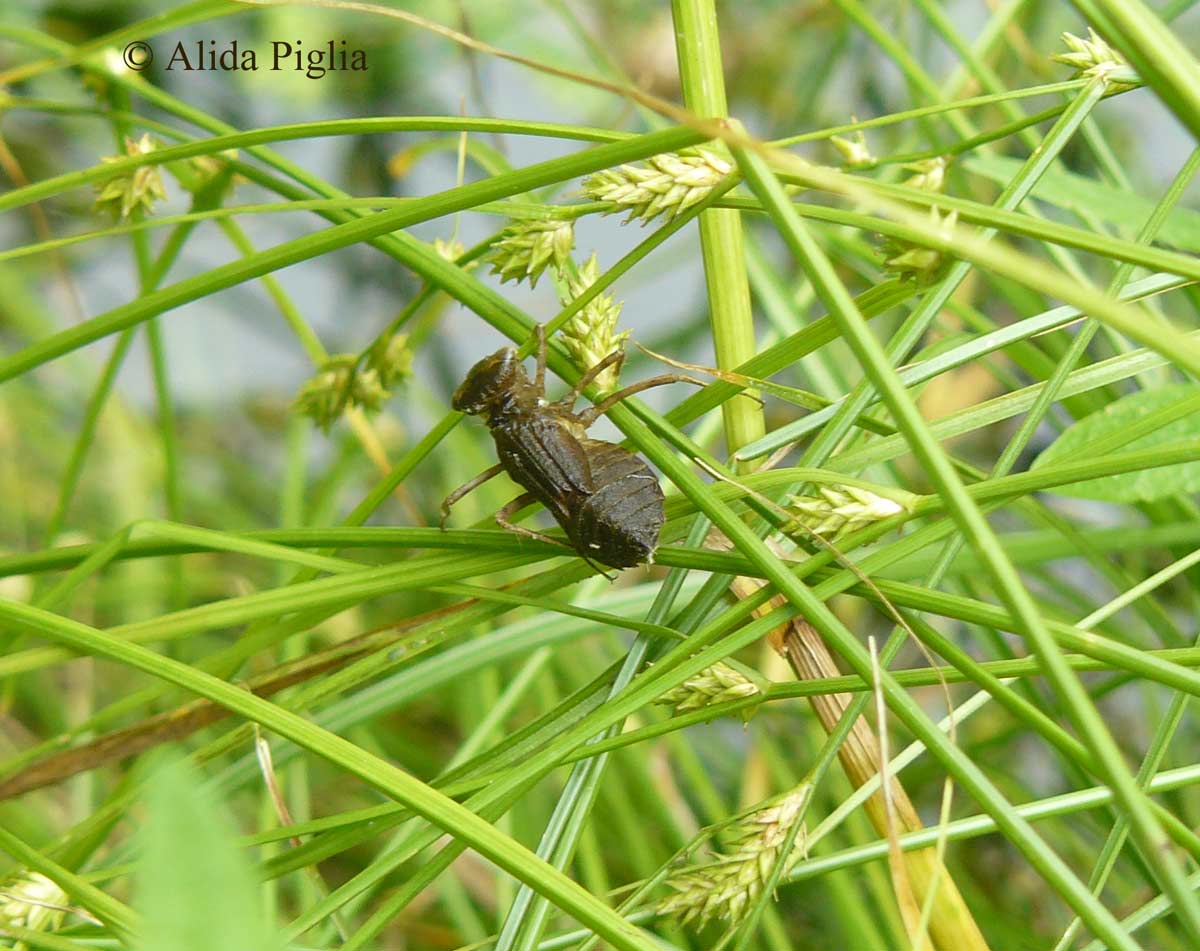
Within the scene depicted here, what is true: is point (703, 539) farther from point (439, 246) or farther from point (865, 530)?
point (439, 246)

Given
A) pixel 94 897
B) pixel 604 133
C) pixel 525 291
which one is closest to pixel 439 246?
pixel 604 133

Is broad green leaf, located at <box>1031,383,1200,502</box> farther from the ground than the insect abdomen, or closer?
closer

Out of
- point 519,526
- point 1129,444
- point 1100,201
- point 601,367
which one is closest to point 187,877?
point 601,367

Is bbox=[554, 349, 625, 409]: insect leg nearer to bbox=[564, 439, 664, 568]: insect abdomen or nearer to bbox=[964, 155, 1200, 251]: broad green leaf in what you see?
bbox=[564, 439, 664, 568]: insect abdomen

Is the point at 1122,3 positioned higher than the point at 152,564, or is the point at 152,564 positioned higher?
the point at 152,564

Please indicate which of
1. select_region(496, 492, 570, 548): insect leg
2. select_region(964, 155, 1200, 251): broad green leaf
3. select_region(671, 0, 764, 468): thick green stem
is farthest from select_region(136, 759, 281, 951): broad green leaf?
select_region(964, 155, 1200, 251): broad green leaf

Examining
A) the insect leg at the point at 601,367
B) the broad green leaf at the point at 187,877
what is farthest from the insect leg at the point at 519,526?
the broad green leaf at the point at 187,877

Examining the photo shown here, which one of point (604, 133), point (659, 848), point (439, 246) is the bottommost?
point (659, 848)
